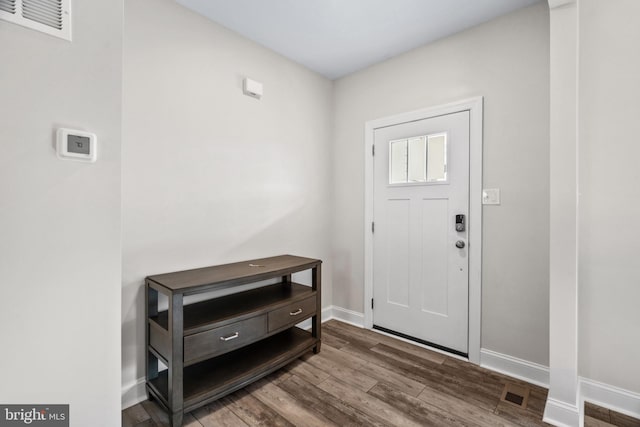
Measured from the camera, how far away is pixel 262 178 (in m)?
2.58

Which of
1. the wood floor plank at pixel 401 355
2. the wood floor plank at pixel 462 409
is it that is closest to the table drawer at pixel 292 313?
the wood floor plank at pixel 401 355

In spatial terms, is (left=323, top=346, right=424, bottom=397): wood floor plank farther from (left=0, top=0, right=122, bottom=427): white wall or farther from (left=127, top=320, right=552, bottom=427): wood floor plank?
(left=0, top=0, right=122, bottom=427): white wall

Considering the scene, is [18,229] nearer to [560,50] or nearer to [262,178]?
[262,178]

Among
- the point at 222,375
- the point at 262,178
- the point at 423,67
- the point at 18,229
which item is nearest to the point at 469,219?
the point at 423,67

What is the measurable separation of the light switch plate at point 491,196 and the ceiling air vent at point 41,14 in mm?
2589

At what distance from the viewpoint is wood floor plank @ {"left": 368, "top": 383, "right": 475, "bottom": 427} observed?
1.67 m

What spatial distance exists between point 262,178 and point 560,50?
2.22 m

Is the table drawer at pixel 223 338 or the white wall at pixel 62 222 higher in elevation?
the white wall at pixel 62 222

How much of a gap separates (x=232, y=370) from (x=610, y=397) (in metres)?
2.40

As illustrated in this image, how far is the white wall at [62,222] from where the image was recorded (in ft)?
3.22

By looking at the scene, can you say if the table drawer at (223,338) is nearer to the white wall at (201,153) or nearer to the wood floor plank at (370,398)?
the wood floor plank at (370,398)

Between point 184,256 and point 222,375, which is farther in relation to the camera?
point 184,256

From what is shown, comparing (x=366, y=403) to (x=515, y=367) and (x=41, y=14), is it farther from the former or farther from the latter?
(x=41, y=14)

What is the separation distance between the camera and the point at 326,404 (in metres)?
1.82
